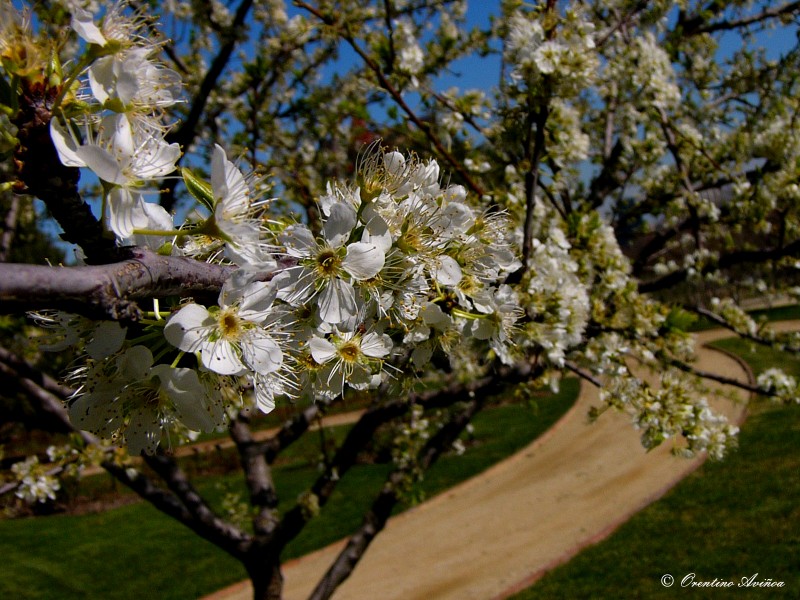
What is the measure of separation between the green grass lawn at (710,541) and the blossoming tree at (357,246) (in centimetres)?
249

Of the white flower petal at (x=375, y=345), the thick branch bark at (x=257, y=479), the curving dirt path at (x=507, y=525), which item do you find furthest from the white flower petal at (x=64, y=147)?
the curving dirt path at (x=507, y=525)

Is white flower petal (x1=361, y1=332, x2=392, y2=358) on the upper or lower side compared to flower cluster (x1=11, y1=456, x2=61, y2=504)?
lower

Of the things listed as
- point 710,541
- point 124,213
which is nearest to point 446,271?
point 124,213

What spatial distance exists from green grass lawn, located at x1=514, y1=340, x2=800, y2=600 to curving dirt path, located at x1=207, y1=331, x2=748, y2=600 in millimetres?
369

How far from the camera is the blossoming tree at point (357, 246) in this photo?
2.75 feet

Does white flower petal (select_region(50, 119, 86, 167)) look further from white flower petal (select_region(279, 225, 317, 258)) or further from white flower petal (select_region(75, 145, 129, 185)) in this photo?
white flower petal (select_region(279, 225, 317, 258))

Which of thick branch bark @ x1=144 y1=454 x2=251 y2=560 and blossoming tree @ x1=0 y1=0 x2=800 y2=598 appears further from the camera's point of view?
thick branch bark @ x1=144 y1=454 x2=251 y2=560


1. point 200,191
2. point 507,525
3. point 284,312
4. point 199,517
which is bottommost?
point 507,525

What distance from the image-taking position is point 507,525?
330 inches

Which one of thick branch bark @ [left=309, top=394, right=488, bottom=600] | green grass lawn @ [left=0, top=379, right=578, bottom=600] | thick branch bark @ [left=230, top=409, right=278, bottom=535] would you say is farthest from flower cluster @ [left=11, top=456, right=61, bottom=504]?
green grass lawn @ [left=0, top=379, right=578, bottom=600]

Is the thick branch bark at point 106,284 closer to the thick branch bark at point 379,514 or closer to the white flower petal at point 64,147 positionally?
the white flower petal at point 64,147

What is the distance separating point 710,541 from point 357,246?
7.40 m

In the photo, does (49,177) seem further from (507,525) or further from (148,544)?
(148,544)

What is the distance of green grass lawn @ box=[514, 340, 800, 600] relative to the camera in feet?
19.5
